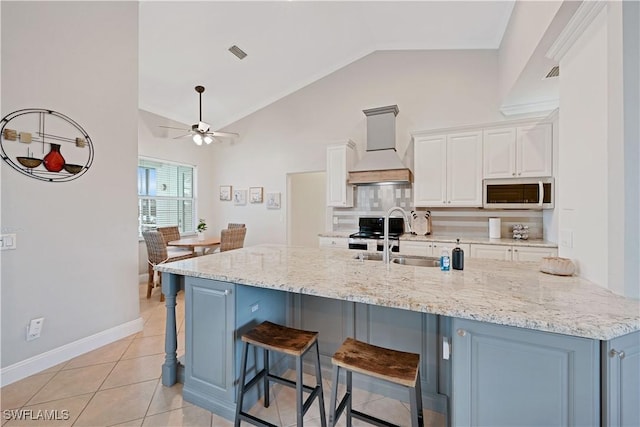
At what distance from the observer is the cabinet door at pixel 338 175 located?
445 centimetres

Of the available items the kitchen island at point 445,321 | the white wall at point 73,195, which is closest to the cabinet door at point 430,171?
the kitchen island at point 445,321

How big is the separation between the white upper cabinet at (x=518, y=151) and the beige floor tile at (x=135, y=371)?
4215 millimetres

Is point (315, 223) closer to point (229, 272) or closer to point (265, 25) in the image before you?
point (265, 25)

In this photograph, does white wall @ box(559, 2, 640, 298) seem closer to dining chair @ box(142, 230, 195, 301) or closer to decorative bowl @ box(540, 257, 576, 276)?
decorative bowl @ box(540, 257, 576, 276)

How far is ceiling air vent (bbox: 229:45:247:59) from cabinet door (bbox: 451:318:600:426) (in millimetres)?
4427

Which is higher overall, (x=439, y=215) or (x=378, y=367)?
A: (x=439, y=215)

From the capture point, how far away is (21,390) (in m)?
1.93

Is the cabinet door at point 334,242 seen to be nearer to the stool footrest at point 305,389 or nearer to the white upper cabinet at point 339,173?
the white upper cabinet at point 339,173

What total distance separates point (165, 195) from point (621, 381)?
604 cm

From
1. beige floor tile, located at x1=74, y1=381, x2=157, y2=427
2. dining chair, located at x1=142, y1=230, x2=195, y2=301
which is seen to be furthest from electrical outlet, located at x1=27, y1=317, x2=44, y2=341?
dining chair, located at x1=142, y1=230, x2=195, y2=301

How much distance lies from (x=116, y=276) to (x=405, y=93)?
15.2ft

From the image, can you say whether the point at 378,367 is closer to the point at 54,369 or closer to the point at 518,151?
the point at 54,369

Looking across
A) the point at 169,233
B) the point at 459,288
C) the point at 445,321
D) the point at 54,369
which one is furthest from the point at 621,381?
the point at 169,233

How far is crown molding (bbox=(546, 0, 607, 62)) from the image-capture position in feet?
4.38
